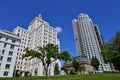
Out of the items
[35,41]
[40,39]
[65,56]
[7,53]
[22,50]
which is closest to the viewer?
[65,56]

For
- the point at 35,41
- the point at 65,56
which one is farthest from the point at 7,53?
the point at 35,41

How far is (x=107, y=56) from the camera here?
56.1 m

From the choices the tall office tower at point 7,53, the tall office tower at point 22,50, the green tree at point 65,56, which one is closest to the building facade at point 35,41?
the tall office tower at point 22,50

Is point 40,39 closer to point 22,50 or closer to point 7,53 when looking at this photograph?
point 22,50

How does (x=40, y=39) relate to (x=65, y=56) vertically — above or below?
above

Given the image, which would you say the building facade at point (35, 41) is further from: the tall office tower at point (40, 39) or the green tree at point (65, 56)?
the green tree at point (65, 56)

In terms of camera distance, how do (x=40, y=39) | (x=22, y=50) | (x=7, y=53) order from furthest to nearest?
(x=22, y=50)
(x=40, y=39)
(x=7, y=53)

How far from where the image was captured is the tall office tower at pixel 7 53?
5689cm

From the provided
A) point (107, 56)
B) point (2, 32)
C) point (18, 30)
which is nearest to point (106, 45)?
point (107, 56)

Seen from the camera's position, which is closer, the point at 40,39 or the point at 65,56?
the point at 65,56

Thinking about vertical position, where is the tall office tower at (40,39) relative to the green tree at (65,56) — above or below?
above

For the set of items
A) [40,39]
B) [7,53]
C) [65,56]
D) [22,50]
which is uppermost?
[40,39]

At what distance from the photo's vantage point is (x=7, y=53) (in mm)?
60375

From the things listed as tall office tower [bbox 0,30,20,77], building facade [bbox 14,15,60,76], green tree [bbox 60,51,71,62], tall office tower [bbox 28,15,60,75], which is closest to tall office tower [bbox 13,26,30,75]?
building facade [bbox 14,15,60,76]
